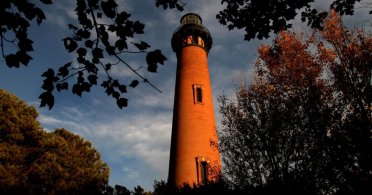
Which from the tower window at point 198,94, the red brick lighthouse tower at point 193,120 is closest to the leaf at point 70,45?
the red brick lighthouse tower at point 193,120

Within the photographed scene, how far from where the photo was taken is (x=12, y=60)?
3.80 meters

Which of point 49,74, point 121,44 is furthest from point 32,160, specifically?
point 121,44

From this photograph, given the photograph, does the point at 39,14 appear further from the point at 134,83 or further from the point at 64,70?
the point at 134,83

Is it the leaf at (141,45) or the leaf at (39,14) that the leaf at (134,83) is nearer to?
the leaf at (141,45)

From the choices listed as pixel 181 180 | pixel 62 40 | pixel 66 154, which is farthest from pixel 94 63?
pixel 66 154

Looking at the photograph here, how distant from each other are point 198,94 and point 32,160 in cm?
1128

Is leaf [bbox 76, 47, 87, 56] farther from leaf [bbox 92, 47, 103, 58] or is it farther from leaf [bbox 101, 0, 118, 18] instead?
leaf [bbox 101, 0, 118, 18]

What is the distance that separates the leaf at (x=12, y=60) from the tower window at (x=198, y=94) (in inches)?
629

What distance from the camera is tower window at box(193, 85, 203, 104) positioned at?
19.7 m

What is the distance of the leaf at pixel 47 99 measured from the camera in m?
4.05

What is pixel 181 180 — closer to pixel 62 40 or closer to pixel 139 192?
pixel 139 192

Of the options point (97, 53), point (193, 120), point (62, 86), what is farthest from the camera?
point (193, 120)

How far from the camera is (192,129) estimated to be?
1836 cm

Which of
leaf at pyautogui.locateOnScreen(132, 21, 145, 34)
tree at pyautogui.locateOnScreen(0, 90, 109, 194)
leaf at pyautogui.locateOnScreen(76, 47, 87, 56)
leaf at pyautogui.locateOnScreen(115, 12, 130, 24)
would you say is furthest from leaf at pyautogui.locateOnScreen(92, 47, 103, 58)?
tree at pyautogui.locateOnScreen(0, 90, 109, 194)
